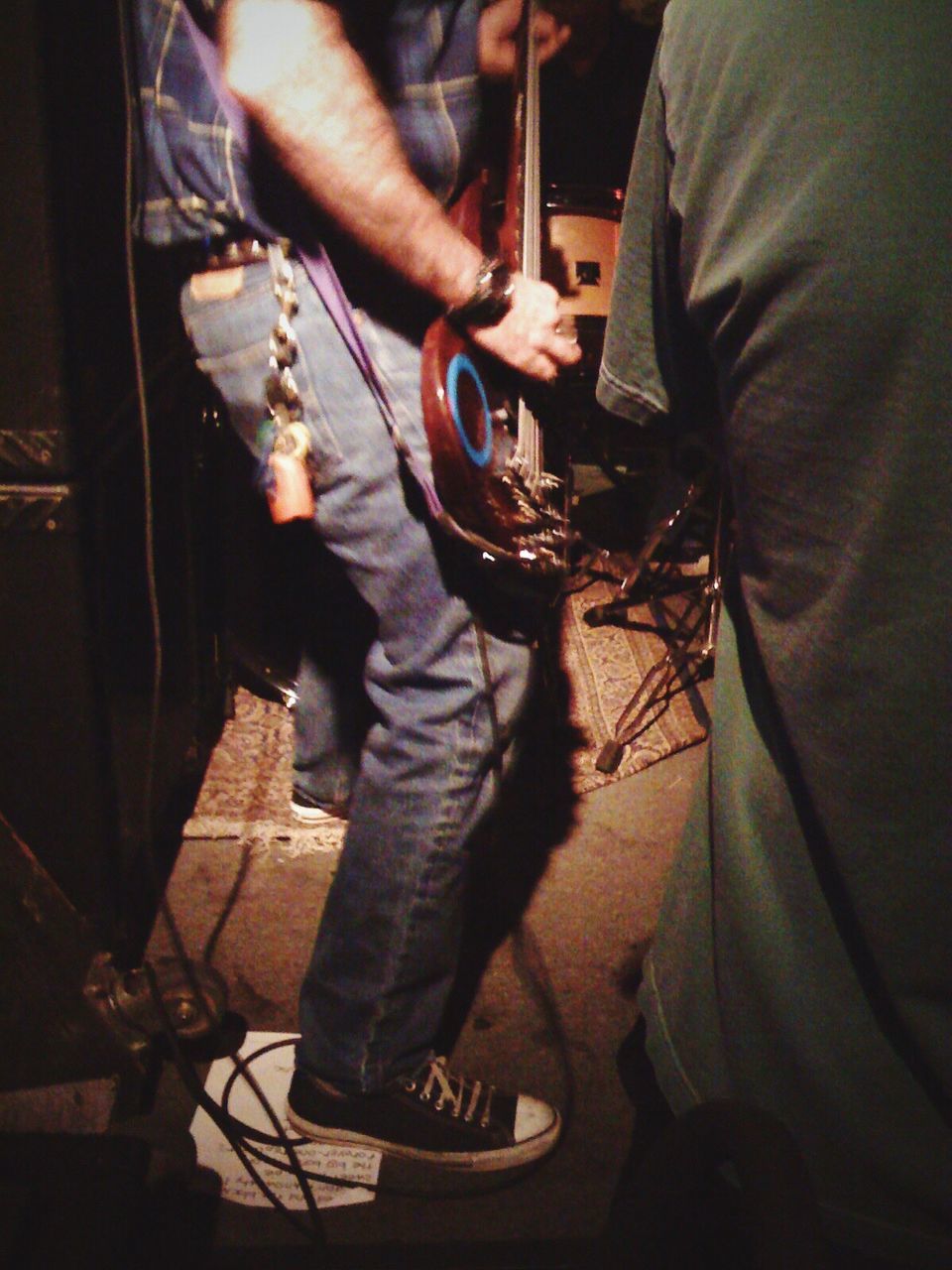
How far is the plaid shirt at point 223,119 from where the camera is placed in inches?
40.6

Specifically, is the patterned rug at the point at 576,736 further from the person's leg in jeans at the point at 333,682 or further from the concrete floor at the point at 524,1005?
the person's leg in jeans at the point at 333,682

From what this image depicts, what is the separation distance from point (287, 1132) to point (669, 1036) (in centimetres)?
86

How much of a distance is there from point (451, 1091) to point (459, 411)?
100 cm

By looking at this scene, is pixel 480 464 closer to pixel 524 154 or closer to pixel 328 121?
pixel 328 121

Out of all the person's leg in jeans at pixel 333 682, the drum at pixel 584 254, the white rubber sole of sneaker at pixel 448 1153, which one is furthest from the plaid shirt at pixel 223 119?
the drum at pixel 584 254

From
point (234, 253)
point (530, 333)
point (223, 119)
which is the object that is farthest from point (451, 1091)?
point (223, 119)

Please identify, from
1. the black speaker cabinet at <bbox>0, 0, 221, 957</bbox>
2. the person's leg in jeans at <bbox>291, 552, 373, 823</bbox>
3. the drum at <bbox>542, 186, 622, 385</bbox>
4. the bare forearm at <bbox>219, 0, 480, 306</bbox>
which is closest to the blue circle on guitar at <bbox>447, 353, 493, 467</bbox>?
the bare forearm at <bbox>219, 0, 480, 306</bbox>

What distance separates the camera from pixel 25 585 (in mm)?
1234

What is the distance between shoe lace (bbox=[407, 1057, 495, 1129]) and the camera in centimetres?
132

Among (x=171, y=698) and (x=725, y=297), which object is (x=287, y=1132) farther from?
(x=725, y=297)

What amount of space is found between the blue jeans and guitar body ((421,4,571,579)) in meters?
0.07

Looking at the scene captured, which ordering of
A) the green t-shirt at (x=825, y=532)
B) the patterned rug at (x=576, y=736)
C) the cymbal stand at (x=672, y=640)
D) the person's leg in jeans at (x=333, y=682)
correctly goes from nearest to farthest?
the green t-shirt at (x=825, y=532) → the person's leg in jeans at (x=333, y=682) → the patterned rug at (x=576, y=736) → the cymbal stand at (x=672, y=640)

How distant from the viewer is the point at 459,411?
3.40 ft

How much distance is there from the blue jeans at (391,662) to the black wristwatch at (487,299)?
93 millimetres
